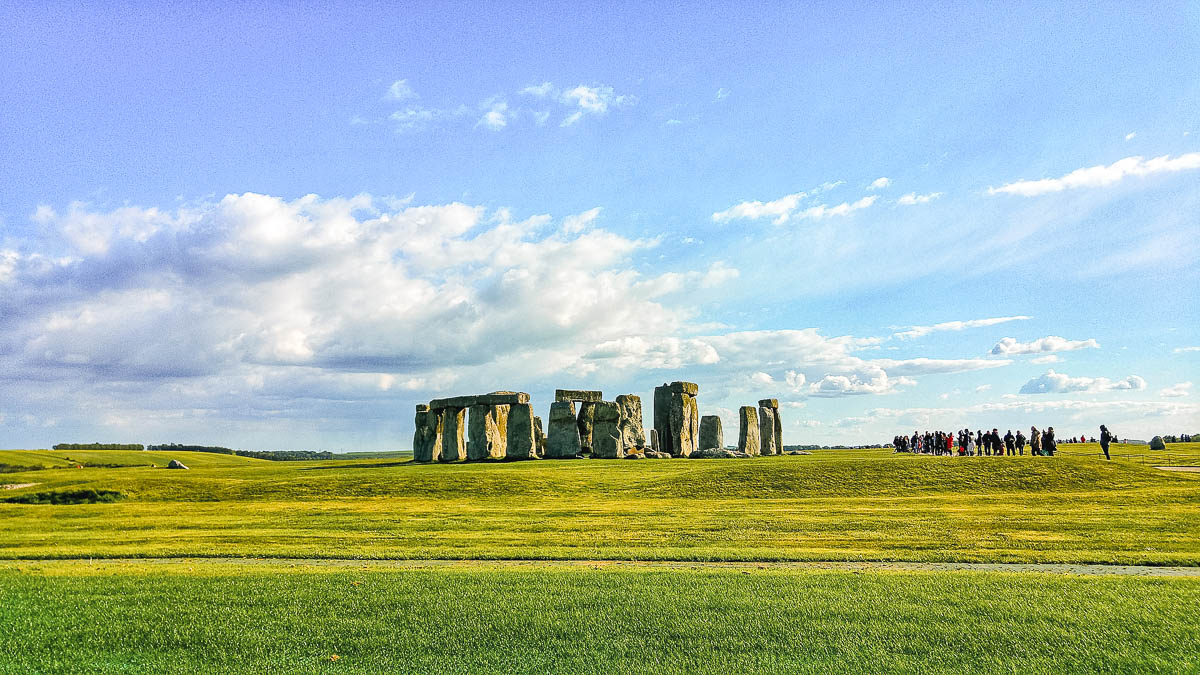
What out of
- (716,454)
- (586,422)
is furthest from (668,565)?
(586,422)

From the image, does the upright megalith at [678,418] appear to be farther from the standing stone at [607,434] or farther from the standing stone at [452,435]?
the standing stone at [452,435]

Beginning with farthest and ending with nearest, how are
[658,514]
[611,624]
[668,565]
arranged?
[658,514], [668,565], [611,624]

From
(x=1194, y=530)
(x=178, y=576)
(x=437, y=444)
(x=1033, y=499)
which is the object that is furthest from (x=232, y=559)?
(x=437, y=444)

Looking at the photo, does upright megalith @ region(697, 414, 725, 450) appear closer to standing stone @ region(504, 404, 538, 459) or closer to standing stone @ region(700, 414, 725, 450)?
standing stone @ region(700, 414, 725, 450)

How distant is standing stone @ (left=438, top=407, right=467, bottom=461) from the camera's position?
35.2 metres

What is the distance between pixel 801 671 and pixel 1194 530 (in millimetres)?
12369

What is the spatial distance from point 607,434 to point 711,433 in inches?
296

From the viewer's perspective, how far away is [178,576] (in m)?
9.40

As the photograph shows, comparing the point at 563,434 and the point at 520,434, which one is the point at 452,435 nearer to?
the point at 520,434

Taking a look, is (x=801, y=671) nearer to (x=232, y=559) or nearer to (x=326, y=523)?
(x=232, y=559)

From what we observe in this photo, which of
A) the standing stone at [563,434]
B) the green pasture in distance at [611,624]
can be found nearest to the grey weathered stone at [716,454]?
the standing stone at [563,434]

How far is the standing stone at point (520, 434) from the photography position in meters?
33.8

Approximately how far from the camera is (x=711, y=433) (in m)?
39.0

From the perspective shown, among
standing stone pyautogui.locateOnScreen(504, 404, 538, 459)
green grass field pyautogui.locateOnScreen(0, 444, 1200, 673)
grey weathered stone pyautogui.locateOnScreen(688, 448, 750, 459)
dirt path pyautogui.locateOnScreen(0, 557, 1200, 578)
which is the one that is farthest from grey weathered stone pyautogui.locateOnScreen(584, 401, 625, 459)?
dirt path pyautogui.locateOnScreen(0, 557, 1200, 578)
